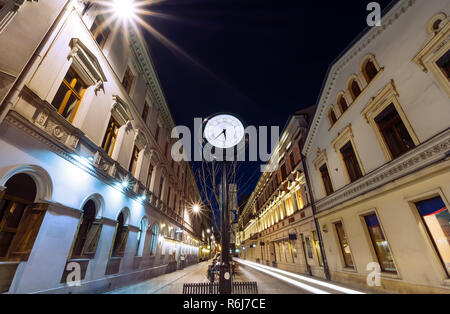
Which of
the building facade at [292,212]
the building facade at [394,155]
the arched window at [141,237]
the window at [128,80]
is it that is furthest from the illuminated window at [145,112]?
the building facade at [394,155]

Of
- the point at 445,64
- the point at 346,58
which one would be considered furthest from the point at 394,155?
the point at 346,58

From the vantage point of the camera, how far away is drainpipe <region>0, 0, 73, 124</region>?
4.38 metres

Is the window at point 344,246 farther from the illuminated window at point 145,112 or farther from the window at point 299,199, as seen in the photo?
the illuminated window at point 145,112

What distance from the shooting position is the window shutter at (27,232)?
4.77m

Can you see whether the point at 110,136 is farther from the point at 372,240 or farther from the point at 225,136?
the point at 372,240

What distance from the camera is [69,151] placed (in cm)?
592

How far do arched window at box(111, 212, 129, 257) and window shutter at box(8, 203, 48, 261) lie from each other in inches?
154

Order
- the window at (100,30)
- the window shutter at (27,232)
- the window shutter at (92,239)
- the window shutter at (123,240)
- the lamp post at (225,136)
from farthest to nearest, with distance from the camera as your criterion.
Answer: the window shutter at (123,240) < the window at (100,30) < the window shutter at (92,239) < the window shutter at (27,232) < the lamp post at (225,136)

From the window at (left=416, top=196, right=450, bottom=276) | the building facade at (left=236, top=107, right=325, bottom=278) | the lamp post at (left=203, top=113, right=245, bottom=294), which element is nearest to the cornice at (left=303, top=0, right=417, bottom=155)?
the building facade at (left=236, top=107, right=325, bottom=278)

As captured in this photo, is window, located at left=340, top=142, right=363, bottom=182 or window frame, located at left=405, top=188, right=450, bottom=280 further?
window, located at left=340, top=142, right=363, bottom=182

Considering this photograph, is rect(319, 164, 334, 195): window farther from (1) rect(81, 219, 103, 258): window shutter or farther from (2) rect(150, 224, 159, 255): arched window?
(1) rect(81, 219, 103, 258): window shutter

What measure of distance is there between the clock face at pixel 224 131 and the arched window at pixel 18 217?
508cm


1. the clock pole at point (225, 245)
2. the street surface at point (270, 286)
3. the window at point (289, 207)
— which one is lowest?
the street surface at point (270, 286)

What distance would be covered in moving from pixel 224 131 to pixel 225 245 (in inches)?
104
